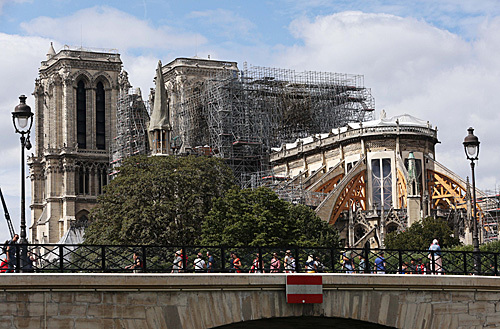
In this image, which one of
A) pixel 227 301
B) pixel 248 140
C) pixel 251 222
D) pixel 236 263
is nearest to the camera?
pixel 227 301

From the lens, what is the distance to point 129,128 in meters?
132

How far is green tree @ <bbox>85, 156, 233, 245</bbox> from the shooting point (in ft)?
243

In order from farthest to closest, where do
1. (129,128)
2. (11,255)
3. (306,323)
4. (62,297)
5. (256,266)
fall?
(129,128) < (306,323) < (256,266) < (11,255) < (62,297)

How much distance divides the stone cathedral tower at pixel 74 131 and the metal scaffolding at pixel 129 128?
212 centimetres

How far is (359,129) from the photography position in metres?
103

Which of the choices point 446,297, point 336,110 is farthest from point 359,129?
point 446,297

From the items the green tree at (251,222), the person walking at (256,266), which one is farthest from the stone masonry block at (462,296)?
the green tree at (251,222)


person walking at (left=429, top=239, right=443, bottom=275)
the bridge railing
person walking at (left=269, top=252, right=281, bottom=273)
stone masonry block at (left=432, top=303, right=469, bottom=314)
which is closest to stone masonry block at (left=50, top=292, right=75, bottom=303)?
the bridge railing

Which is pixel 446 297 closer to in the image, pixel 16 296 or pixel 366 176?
pixel 16 296

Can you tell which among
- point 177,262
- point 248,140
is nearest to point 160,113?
point 248,140

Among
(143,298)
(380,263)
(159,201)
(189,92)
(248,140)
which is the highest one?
(189,92)

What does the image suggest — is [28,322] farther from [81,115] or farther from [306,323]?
[81,115]

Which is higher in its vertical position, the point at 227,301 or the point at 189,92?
the point at 189,92

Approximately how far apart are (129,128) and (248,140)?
70.1 feet
